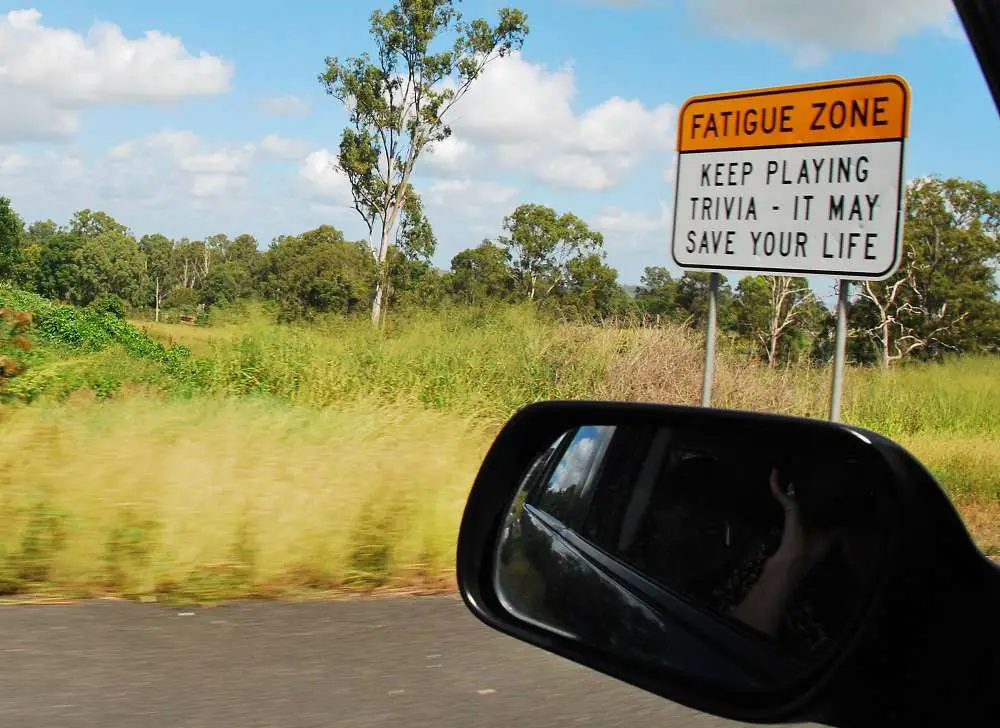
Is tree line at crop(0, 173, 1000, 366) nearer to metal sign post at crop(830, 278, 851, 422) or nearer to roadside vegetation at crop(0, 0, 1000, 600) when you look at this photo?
roadside vegetation at crop(0, 0, 1000, 600)

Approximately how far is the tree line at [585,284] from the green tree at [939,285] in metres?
0.04

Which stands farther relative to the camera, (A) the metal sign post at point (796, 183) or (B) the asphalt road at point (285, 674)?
(A) the metal sign post at point (796, 183)

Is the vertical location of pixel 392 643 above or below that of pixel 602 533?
below

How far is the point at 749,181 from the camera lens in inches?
261

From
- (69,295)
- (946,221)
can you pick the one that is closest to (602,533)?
(946,221)

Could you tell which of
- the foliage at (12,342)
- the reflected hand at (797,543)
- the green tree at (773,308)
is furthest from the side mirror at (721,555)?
the green tree at (773,308)

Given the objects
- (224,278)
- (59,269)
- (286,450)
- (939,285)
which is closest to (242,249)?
(224,278)

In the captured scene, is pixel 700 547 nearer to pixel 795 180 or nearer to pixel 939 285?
pixel 795 180

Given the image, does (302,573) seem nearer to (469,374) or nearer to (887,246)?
(887,246)

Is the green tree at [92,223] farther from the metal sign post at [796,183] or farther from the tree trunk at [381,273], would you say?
the metal sign post at [796,183]

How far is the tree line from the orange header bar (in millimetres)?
5892

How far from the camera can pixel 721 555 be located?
5.06 ft

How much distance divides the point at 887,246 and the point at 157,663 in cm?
434

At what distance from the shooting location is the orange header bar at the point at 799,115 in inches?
234
